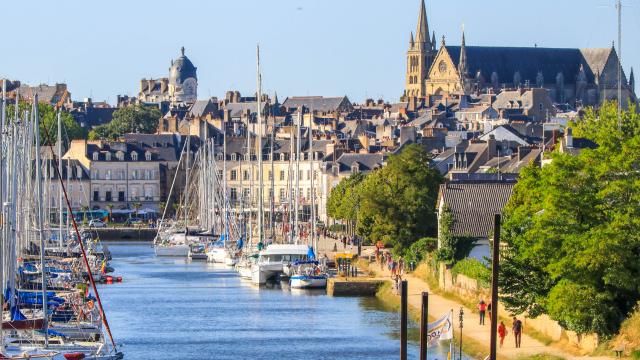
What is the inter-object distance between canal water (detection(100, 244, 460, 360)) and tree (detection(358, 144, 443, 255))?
5.62 meters

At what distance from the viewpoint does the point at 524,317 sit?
48281mm

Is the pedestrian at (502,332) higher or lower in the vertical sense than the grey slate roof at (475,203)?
lower

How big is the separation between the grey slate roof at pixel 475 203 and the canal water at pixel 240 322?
3.92m

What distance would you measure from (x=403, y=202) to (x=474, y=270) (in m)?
19.5

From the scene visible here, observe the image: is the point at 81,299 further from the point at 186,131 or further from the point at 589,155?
the point at 186,131

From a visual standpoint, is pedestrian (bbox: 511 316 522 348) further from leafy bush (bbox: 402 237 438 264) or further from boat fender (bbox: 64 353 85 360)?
leafy bush (bbox: 402 237 438 264)

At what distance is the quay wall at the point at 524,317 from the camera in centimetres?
4353

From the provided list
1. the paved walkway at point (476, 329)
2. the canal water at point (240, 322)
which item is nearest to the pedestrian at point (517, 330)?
the paved walkway at point (476, 329)

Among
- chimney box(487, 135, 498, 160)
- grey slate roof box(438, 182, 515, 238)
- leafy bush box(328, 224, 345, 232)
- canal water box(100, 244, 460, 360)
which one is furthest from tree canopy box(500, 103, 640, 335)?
leafy bush box(328, 224, 345, 232)

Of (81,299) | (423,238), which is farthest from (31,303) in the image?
(423,238)

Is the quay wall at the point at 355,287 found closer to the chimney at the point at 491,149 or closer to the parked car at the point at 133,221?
the chimney at the point at 491,149

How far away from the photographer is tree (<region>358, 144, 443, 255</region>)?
73.1m

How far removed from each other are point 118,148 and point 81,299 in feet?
274

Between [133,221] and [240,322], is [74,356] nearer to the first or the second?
[240,322]
